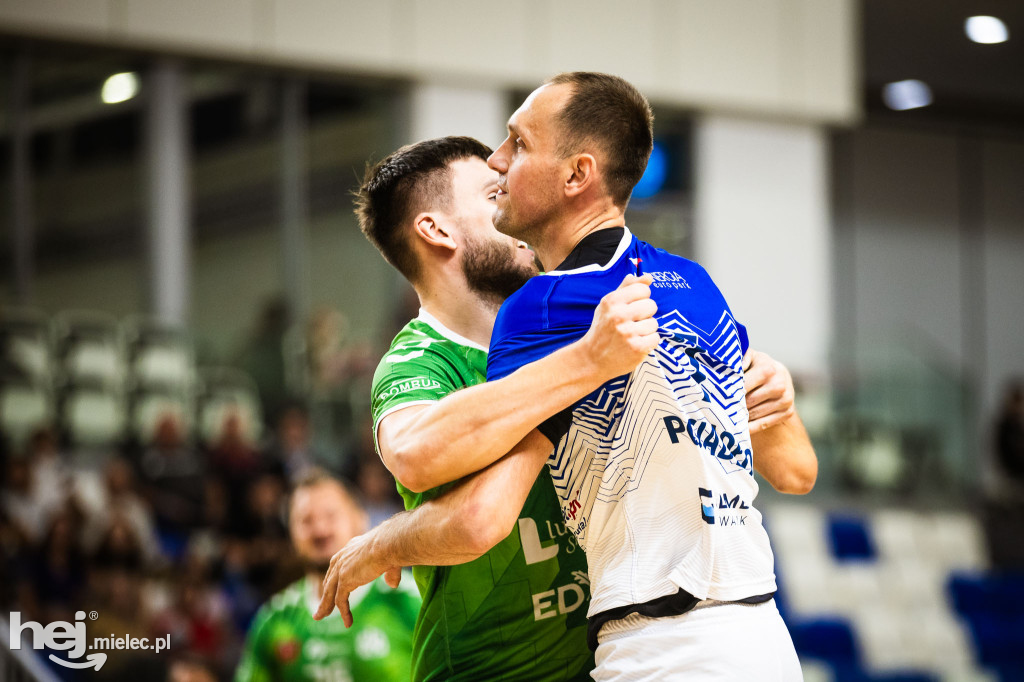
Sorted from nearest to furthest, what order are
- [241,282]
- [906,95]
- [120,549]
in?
[120,549]
[241,282]
[906,95]

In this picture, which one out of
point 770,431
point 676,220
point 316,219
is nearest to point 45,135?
point 316,219

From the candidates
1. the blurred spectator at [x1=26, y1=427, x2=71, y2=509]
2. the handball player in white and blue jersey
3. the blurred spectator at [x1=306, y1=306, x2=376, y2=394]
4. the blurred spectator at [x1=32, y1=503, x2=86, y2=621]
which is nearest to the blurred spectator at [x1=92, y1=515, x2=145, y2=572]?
the blurred spectator at [x1=32, y1=503, x2=86, y2=621]

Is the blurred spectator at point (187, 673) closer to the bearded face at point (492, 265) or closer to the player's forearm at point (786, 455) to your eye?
the bearded face at point (492, 265)

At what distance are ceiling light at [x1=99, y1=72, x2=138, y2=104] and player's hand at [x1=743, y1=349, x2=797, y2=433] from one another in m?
10.1

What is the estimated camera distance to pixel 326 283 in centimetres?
1176

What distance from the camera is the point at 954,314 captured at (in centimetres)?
1645

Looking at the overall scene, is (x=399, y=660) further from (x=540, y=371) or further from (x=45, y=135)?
(x=45, y=135)

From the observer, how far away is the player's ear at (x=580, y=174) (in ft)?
7.32

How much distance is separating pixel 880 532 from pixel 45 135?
8991 mm

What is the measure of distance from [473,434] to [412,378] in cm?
39

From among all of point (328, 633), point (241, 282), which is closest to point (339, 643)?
point (328, 633)

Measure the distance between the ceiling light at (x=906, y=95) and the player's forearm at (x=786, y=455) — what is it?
1433cm

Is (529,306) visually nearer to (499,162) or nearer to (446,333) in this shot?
(499,162)

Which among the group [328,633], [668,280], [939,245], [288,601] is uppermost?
[939,245]
